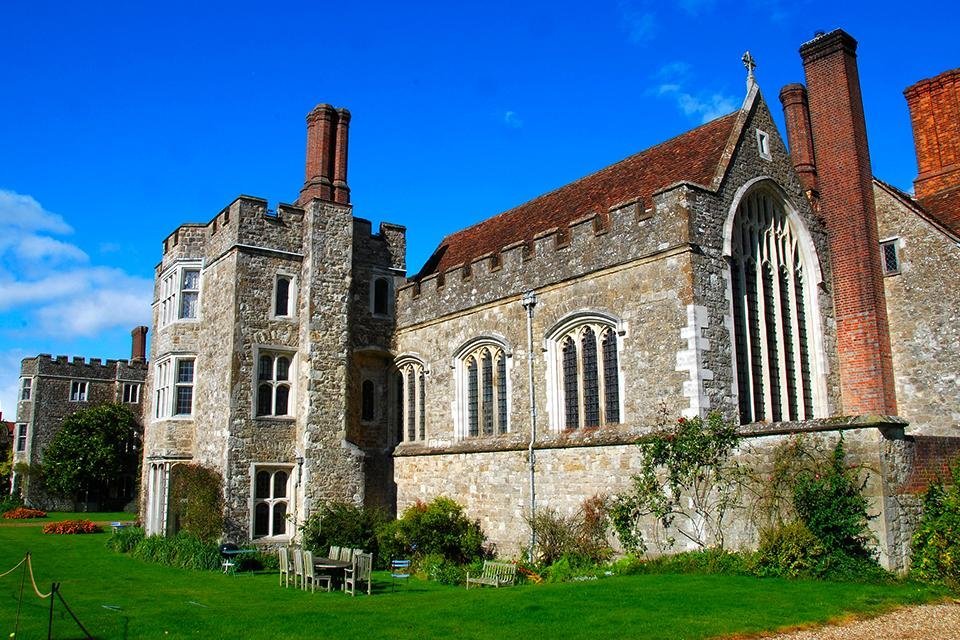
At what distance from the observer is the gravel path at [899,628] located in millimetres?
9664

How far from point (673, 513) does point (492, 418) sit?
20.6 ft

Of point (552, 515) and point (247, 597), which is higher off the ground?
point (552, 515)

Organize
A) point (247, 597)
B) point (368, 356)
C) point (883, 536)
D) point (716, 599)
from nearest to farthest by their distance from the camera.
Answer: point (716, 599) → point (883, 536) → point (247, 597) → point (368, 356)

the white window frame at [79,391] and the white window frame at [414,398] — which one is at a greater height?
the white window frame at [79,391]

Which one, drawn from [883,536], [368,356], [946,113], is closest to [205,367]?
[368,356]

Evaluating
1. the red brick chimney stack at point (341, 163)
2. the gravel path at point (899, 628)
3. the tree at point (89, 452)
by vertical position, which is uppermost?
the red brick chimney stack at point (341, 163)

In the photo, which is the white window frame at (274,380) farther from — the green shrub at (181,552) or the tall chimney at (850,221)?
the tall chimney at (850,221)

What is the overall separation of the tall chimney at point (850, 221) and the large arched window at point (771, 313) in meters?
0.78

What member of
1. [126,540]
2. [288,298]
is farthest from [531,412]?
[126,540]

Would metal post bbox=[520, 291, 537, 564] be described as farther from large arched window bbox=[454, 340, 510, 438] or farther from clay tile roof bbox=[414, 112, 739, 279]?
clay tile roof bbox=[414, 112, 739, 279]

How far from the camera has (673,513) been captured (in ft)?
49.3

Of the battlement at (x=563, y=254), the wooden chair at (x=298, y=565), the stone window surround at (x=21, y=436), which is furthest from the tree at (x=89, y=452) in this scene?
the wooden chair at (x=298, y=565)

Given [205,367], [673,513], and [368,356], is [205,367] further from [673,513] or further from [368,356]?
[673,513]

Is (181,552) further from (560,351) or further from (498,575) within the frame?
(560,351)
